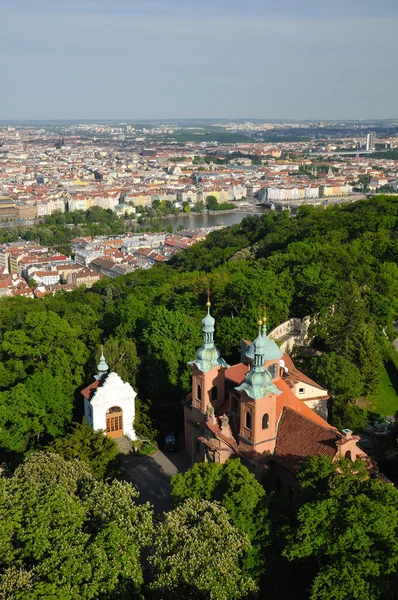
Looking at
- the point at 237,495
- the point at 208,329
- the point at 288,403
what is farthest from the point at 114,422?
the point at 237,495

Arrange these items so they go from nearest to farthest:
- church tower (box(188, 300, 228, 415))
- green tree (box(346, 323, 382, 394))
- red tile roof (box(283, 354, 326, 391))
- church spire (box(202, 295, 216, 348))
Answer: church spire (box(202, 295, 216, 348)), church tower (box(188, 300, 228, 415)), red tile roof (box(283, 354, 326, 391)), green tree (box(346, 323, 382, 394))

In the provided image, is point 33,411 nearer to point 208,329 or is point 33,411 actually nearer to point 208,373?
point 208,373

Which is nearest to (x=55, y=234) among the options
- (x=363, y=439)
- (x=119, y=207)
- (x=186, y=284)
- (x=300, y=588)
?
(x=119, y=207)

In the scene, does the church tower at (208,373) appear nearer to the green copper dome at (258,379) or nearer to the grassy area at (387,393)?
the green copper dome at (258,379)

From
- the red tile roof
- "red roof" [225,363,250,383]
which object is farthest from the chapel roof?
the red tile roof

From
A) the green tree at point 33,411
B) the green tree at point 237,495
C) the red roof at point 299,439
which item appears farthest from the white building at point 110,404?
the red roof at point 299,439

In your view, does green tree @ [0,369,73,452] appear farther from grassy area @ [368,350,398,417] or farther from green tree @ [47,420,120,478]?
grassy area @ [368,350,398,417]
